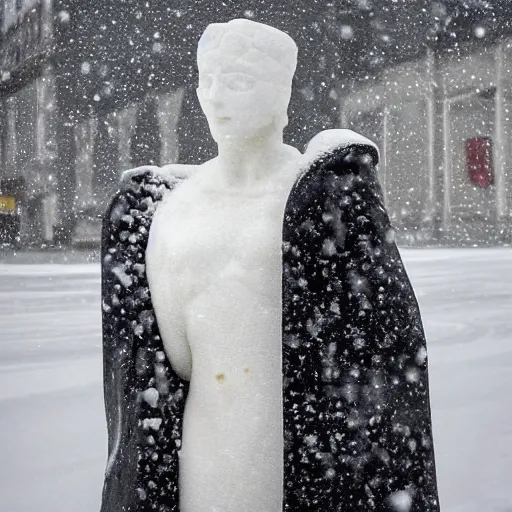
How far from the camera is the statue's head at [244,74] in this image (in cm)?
64

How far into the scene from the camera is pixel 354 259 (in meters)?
0.61

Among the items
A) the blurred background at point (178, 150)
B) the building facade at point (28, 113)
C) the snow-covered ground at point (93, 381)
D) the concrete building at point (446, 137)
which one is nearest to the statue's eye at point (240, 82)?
the blurred background at point (178, 150)

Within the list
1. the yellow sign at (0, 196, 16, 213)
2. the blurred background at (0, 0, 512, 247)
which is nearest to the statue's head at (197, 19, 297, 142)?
the blurred background at (0, 0, 512, 247)

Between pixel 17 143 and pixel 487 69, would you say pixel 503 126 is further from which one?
pixel 17 143

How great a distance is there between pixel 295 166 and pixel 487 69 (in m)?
2.51

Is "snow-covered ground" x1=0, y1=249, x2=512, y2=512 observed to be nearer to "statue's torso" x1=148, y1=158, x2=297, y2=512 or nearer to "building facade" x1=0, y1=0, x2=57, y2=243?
"building facade" x1=0, y1=0, x2=57, y2=243

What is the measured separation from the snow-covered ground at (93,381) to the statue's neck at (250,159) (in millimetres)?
946

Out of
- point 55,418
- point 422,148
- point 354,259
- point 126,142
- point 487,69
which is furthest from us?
point 487,69

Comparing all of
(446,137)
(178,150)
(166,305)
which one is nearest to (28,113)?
(178,150)

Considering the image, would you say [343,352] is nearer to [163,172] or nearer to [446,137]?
[163,172]

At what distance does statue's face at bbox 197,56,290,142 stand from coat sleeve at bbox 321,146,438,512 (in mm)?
89

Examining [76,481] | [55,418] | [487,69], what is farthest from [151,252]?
[487,69]

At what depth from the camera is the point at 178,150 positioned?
176cm

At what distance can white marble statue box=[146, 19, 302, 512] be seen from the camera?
65 centimetres
